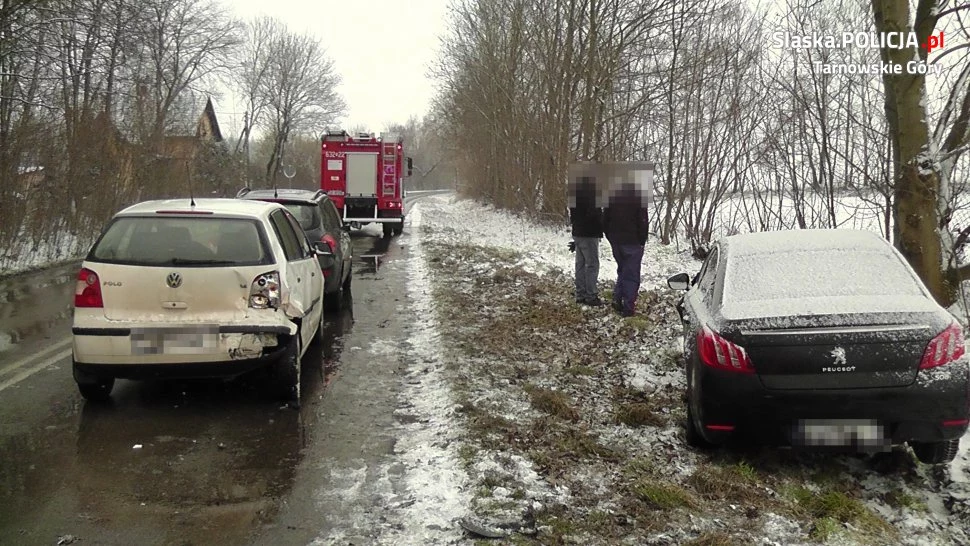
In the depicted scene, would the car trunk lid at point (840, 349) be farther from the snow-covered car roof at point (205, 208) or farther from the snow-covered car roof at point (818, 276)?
the snow-covered car roof at point (205, 208)

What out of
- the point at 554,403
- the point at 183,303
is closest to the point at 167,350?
the point at 183,303

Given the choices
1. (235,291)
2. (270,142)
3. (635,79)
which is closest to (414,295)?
(235,291)

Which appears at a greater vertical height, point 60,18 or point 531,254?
point 60,18

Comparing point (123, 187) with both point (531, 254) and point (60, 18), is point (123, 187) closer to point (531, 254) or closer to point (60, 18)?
point (60, 18)

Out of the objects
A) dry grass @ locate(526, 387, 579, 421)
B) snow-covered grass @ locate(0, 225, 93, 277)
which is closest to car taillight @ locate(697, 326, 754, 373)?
dry grass @ locate(526, 387, 579, 421)

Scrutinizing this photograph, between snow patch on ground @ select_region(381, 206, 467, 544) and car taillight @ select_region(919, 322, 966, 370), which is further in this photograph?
car taillight @ select_region(919, 322, 966, 370)

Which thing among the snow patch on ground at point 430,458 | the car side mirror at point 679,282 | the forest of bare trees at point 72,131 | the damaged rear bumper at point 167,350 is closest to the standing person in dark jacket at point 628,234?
the car side mirror at point 679,282

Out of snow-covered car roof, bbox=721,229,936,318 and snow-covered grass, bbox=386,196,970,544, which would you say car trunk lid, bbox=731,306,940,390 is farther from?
snow-covered grass, bbox=386,196,970,544

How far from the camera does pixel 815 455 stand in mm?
4496

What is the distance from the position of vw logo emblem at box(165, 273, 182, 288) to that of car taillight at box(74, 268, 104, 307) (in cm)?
50

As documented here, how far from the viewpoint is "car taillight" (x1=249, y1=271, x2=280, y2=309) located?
5215mm

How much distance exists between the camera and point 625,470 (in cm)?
433

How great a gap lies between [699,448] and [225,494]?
3.04 meters

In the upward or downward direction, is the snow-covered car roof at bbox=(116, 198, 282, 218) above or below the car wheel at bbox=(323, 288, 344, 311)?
above
